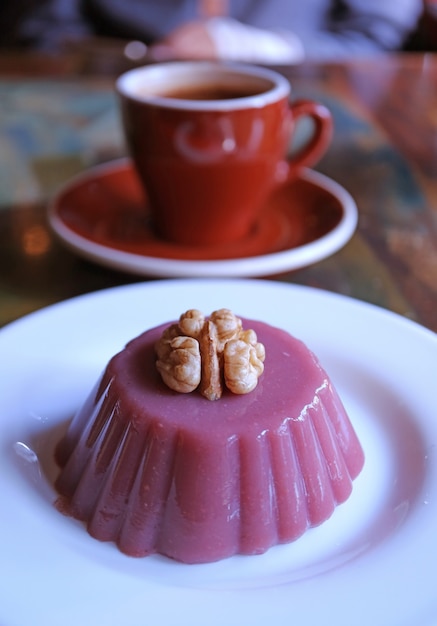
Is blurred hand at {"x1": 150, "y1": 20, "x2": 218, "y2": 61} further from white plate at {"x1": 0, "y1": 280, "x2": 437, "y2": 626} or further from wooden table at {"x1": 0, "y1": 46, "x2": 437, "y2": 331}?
white plate at {"x1": 0, "y1": 280, "x2": 437, "y2": 626}

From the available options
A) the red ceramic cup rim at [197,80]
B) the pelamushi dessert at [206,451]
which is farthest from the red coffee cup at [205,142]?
the pelamushi dessert at [206,451]

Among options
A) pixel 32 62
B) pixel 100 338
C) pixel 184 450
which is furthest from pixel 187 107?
pixel 32 62

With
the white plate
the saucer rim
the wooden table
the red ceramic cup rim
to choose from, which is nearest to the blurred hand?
→ the wooden table

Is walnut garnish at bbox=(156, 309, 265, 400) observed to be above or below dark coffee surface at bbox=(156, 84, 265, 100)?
below

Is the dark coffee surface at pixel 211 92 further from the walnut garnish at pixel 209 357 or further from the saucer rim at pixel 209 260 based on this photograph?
the walnut garnish at pixel 209 357

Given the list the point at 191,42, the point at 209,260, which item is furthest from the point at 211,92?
the point at 191,42

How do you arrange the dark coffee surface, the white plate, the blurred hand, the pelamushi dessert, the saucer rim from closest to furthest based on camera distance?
the white plate, the pelamushi dessert, the saucer rim, the dark coffee surface, the blurred hand
